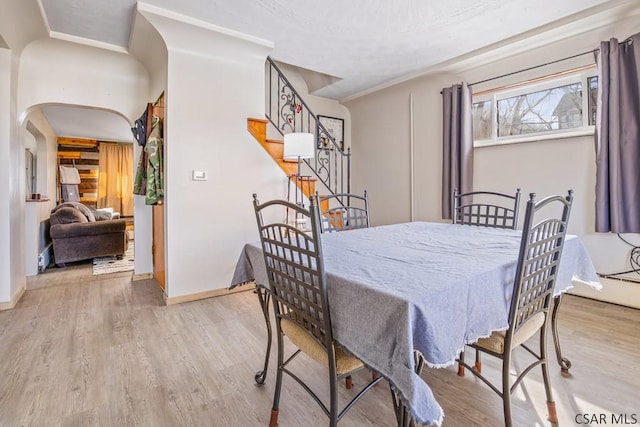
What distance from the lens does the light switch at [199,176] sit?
308 cm

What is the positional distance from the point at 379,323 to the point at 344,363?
311mm

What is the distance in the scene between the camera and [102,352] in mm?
2070

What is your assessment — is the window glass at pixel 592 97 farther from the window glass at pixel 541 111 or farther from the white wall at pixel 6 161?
the white wall at pixel 6 161

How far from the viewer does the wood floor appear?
4.85 ft

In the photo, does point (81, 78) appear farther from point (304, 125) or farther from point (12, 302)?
point (304, 125)

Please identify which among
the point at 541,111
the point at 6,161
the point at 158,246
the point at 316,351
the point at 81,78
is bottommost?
the point at 316,351

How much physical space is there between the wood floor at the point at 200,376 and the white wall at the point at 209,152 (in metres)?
0.57

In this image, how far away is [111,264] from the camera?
4602 mm

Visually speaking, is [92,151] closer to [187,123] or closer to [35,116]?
[35,116]

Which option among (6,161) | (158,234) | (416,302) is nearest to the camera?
(416,302)

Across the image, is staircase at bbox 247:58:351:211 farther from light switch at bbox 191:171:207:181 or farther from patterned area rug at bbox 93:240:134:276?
patterned area rug at bbox 93:240:134:276

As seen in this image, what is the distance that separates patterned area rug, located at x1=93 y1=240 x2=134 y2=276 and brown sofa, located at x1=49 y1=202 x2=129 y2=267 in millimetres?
116

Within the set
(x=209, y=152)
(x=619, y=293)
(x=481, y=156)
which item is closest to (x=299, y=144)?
(x=209, y=152)

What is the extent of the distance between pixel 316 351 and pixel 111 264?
4497 mm
